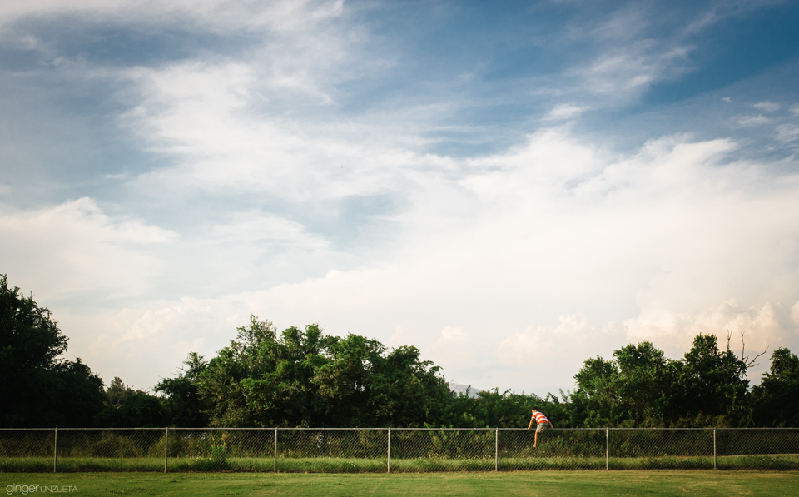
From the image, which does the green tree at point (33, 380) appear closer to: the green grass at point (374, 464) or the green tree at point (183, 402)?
the green tree at point (183, 402)

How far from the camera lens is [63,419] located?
3148 centimetres

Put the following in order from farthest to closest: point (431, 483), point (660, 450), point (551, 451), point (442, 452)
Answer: point (660, 450) → point (442, 452) → point (551, 451) → point (431, 483)

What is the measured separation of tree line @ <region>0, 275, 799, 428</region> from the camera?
2692 cm

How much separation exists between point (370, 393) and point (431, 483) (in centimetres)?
1403

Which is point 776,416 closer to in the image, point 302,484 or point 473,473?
point 473,473

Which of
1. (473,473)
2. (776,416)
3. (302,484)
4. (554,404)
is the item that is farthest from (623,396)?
(302,484)

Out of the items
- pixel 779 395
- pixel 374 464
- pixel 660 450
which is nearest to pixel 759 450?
pixel 660 450

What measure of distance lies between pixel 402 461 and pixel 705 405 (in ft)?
62.3

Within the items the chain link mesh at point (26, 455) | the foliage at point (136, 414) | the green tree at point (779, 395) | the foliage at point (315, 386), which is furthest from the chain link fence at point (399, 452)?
the green tree at point (779, 395)

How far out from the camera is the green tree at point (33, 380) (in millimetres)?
29516

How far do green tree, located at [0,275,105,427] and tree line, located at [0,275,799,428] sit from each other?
75 millimetres

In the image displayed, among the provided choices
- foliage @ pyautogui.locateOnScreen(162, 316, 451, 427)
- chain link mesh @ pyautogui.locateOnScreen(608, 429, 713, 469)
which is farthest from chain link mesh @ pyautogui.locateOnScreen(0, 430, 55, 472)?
chain link mesh @ pyautogui.locateOnScreen(608, 429, 713, 469)

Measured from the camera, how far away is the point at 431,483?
1407cm

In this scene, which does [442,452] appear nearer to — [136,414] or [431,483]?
[431,483]
